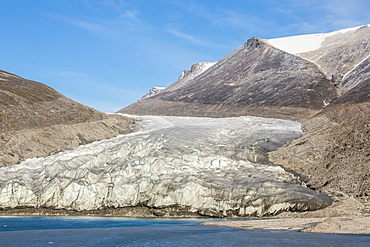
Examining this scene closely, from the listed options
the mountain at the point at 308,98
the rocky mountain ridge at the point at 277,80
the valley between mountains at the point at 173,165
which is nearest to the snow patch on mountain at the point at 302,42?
the rocky mountain ridge at the point at 277,80

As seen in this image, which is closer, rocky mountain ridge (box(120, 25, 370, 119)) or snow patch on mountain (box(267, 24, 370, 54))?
rocky mountain ridge (box(120, 25, 370, 119))

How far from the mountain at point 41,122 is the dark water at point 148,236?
21772mm

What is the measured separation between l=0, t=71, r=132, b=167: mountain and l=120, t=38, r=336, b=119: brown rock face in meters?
Answer: 43.7

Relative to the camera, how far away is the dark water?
67.6 ft

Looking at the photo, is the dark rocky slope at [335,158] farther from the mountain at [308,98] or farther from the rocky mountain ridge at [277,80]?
the rocky mountain ridge at [277,80]

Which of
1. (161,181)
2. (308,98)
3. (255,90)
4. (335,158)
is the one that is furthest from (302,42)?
(161,181)

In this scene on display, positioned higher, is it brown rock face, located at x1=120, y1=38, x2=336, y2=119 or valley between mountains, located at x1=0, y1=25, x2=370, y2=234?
brown rock face, located at x1=120, y1=38, x2=336, y2=119

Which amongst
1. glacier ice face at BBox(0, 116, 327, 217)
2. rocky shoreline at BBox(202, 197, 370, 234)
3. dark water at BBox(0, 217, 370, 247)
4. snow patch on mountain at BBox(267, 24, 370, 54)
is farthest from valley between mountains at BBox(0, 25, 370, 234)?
snow patch on mountain at BBox(267, 24, 370, 54)

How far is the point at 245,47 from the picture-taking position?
539 feet

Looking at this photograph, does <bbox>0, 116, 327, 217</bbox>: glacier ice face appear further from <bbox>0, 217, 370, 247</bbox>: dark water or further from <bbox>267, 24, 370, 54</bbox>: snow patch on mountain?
<bbox>267, 24, 370, 54</bbox>: snow patch on mountain

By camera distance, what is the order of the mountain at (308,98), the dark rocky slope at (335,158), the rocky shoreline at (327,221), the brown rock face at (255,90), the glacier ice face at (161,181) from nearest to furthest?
the rocky shoreline at (327,221), the glacier ice face at (161,181), the dark rocky slope at (335,158), the mountain at (308,98), the brown rock face at (255,90)

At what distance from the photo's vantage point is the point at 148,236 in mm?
23188

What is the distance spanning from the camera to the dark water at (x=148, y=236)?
20594mm

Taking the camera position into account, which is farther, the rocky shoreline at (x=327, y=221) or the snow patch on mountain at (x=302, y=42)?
the snow patch on mountain at (x=302, y=42)
